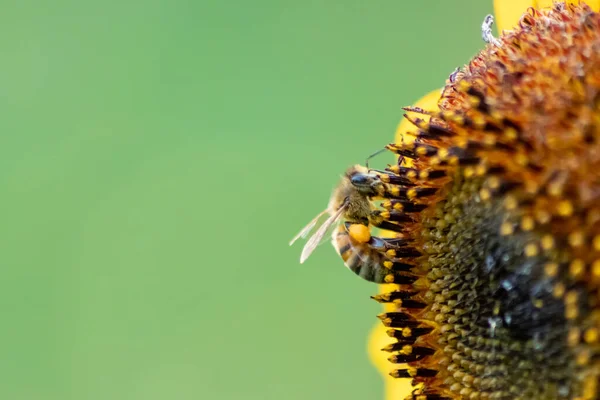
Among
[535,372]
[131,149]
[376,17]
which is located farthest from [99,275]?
[535,372]

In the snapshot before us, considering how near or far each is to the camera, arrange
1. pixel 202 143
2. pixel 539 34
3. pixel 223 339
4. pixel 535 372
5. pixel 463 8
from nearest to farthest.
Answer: pixel 535 372 < pixel 539 34 < pixel 463 8 < pixel 223 339 < pixel 202 143

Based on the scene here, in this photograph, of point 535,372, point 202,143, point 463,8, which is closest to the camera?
point 535,372

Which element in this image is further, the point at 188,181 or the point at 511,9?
the point at 188,181

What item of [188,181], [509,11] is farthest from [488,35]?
[188,181]

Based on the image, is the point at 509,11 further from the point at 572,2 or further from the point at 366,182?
the point at 366,182

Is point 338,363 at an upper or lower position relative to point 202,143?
lower

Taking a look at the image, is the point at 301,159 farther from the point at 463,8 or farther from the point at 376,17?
the point at 463,8

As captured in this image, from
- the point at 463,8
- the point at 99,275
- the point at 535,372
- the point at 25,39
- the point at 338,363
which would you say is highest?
the point at 25,39
